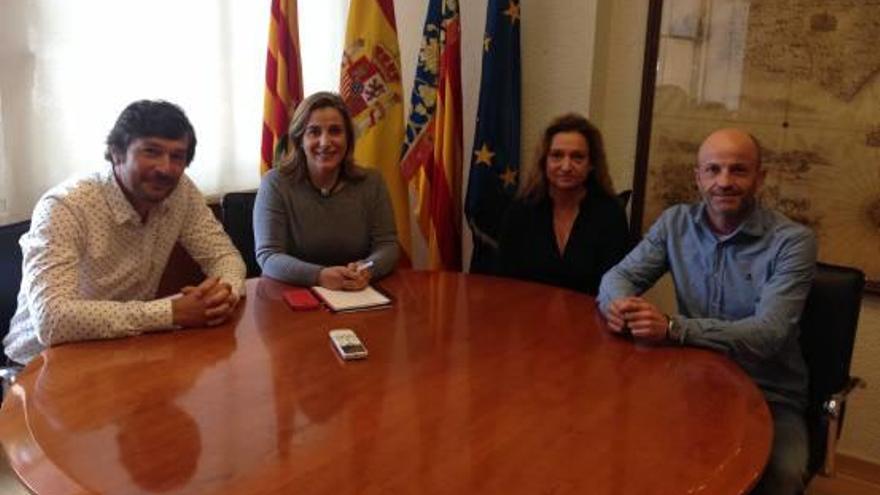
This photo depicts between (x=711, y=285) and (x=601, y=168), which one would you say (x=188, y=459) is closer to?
(x=711, y=285)

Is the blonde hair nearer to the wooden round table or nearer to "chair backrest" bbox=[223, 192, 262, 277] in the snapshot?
"chair backrest" bbox=[223, 192, 262, 277]

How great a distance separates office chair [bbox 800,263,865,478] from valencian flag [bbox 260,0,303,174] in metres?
2.02

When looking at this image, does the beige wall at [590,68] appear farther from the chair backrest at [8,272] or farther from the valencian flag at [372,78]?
the chair backrest at [8,272]

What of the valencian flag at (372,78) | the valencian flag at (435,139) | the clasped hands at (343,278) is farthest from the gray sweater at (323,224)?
the valencian flag at (435,139)

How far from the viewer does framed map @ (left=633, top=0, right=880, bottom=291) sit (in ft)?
8.48

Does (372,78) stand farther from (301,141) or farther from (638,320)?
(638,320)

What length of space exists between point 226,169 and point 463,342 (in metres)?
1.74

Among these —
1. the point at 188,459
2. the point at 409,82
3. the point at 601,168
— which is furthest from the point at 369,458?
the point at 409,82

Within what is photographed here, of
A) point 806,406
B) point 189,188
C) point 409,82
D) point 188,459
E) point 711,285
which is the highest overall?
point 409,82

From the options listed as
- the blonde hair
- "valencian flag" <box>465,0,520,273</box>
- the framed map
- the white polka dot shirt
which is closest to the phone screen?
the white polka dot shirt

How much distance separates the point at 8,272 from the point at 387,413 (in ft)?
4.48

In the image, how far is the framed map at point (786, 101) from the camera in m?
2.58

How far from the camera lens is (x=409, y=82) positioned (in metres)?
3.63

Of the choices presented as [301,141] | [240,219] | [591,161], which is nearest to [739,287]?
[591,161]
